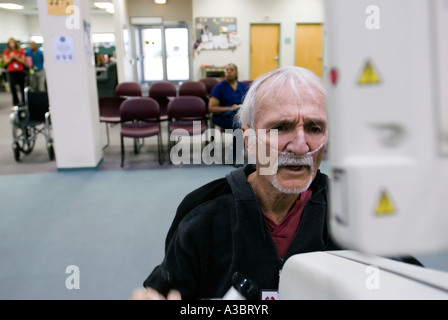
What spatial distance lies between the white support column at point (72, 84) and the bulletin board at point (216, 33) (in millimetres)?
5437

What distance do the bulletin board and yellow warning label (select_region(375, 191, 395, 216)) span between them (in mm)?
10038

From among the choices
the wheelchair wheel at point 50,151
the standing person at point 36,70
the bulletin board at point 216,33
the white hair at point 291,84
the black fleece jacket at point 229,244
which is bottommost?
the wheelchair wheel at point 50,151

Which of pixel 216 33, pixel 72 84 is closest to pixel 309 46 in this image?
pixel 216 33

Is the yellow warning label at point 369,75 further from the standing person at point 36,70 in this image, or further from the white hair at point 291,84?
the standing person at point 36,70

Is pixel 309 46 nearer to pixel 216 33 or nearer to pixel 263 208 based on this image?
pixel 216 33

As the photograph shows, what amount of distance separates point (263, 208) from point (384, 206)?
846mm

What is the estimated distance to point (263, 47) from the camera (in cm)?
1002

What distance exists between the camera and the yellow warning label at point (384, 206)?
271 millimetres

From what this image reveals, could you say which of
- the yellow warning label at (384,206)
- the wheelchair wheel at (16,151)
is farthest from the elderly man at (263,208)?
the wheelchair wheel at (16,151)

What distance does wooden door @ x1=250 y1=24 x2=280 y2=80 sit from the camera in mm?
9922

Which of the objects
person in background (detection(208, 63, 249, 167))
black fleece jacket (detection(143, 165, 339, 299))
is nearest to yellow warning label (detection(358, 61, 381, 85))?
black fleece jacket (detection(143, 165, 339, 299))

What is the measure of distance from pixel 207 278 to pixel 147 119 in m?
4.39

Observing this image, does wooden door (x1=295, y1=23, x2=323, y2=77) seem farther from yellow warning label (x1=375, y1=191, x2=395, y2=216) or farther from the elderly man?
yellow warning label (x1=375, y1=191, x2=395, y2=216)
